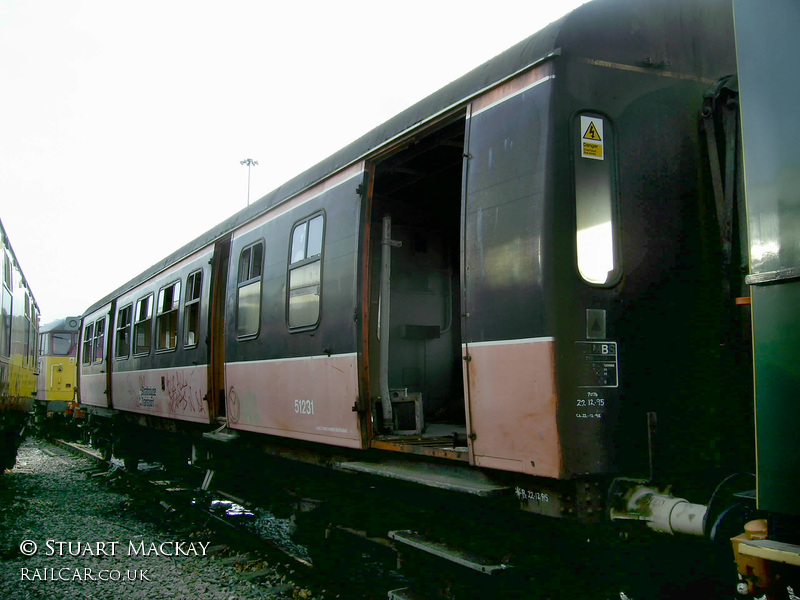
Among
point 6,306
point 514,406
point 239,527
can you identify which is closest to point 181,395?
point 239,527

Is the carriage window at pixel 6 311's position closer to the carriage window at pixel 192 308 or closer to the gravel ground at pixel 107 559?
the gravel ground at pixel 107 559

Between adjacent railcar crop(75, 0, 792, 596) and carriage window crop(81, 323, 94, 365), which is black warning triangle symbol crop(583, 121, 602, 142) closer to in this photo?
adjacent railcar crop(75, 0, 792, 596)

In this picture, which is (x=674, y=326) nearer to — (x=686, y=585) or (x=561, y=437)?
(x=561, y=437)

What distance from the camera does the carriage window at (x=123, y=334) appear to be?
12219 millimetres

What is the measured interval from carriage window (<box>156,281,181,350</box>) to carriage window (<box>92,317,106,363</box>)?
14.6 feet

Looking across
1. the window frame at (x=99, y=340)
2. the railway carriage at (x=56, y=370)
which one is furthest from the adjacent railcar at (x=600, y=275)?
the railway carriage at (x=56, y=370)

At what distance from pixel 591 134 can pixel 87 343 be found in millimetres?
15431

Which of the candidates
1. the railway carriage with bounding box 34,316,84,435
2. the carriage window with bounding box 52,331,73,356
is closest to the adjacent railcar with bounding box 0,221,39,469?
the railway carriage with bounding box 34,316,84,435

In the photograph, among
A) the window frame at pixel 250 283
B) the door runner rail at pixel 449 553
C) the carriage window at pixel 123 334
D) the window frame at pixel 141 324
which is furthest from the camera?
the carriage window at pixel 123 334

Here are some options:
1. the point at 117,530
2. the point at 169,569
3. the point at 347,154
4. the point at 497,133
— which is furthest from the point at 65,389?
the point at 497,133

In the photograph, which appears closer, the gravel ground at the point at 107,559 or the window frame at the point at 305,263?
the gravel ground at the point at 107,559

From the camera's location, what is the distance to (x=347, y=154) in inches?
216

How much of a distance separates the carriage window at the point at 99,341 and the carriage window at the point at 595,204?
1275 centimetres

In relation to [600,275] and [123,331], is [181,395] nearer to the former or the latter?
[123,331]
